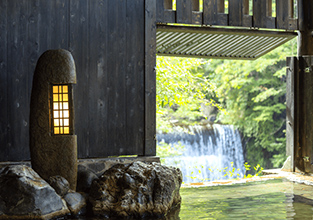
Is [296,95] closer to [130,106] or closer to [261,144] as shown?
[130,106]

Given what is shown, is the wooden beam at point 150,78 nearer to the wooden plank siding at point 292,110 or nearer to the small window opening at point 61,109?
the small window opening at point 61,109

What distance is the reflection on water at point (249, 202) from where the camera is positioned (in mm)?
5512

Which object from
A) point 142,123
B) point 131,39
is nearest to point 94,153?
point 142,123

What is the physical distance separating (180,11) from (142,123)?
6.81 ft

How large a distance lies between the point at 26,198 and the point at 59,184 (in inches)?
21.8

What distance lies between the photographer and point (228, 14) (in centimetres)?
786

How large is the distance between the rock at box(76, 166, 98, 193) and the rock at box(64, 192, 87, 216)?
0.56 m

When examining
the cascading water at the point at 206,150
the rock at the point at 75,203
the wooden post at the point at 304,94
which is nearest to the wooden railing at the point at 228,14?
the wooden post at the point at 304,94

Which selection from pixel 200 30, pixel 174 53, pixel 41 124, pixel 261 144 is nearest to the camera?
pixel 41 124

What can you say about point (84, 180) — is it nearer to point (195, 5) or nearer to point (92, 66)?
point (92, 66)

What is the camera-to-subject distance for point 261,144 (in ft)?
59.4

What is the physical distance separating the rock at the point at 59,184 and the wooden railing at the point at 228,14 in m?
3.26

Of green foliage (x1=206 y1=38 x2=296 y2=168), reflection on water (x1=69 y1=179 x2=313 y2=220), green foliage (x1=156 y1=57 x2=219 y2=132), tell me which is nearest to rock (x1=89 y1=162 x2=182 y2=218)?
reflection on water (x1=69 y1=179 x2=313 y2=220)

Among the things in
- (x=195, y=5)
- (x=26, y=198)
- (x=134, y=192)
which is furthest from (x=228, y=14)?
(x=26, y=198)
